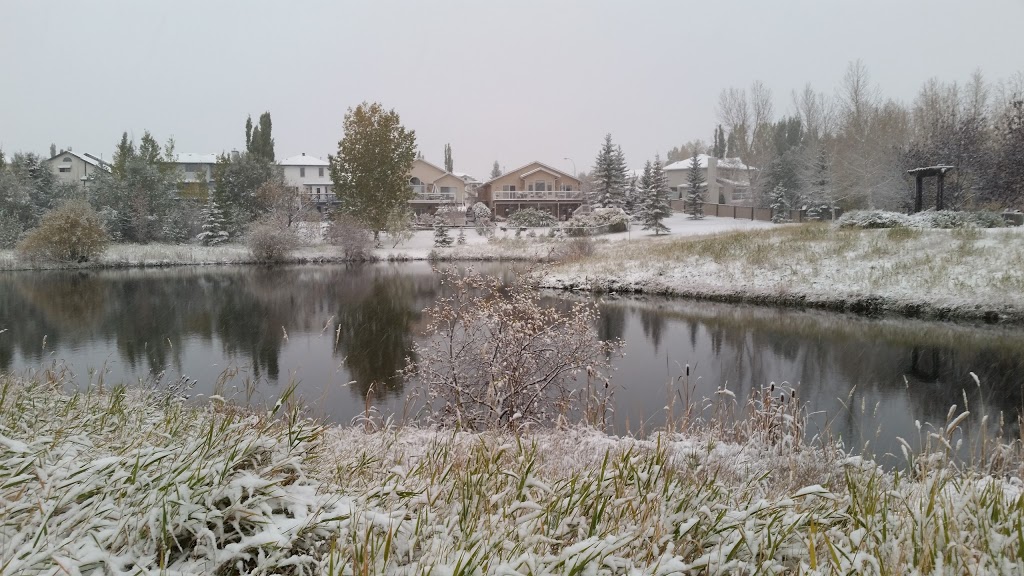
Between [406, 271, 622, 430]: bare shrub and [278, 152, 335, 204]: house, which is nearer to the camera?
[406, 271, 622, 430]: bare shrub

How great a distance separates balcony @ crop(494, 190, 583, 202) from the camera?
191 feet

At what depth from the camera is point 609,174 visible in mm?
53406

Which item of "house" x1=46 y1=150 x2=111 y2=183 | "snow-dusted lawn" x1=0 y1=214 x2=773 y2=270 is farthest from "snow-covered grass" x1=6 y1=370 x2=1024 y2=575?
"house" x1=46 y1=150 x2=111 y2=183

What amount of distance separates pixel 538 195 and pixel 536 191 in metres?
1.06

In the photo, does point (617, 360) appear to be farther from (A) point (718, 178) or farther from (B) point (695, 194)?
(A) point (718, 178)

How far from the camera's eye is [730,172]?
70.2 metres

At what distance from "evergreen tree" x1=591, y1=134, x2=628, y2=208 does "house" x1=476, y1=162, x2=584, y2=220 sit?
16.5 ft

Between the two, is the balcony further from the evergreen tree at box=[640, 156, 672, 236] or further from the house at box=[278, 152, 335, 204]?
the house at box=[278, 152, 335, 204]

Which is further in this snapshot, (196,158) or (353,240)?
(196,158)

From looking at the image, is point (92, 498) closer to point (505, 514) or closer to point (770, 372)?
point (505, 514)

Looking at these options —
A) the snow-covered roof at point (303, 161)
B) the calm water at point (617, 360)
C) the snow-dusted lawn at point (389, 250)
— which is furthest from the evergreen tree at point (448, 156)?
the calm water at point (617, 360)

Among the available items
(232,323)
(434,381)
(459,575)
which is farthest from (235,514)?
(232,323)

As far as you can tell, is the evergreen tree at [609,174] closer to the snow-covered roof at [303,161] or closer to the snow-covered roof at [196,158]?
the snow-covered roof at [303,161]

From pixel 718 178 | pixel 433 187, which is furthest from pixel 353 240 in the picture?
pixel 718 178
